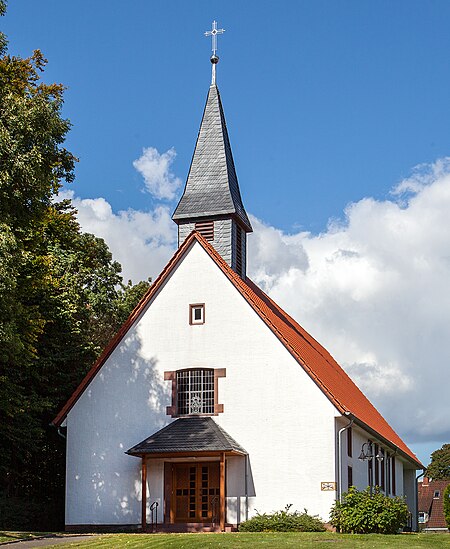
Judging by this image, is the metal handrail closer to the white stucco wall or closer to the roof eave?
the white stucco wall

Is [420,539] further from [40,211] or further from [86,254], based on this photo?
[86,254]

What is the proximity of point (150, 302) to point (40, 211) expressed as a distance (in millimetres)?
6042

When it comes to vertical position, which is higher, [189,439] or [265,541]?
[189,439]

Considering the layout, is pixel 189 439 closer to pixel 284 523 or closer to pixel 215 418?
pixel 215 418

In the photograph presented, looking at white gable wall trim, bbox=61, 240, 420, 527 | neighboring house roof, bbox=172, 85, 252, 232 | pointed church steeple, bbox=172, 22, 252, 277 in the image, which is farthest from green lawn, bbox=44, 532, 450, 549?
neighboring house roof, bbox=172, 85, 252, 232

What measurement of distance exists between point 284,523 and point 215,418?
412 centimetres

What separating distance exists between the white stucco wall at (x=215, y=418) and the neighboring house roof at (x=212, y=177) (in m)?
3.07

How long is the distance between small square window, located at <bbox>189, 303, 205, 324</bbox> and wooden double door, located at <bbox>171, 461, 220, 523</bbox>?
4.57 meters

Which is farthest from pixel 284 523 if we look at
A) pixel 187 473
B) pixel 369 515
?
pixel 187 473

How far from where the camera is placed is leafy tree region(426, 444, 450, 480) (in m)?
96.8

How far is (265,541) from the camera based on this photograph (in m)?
22.0

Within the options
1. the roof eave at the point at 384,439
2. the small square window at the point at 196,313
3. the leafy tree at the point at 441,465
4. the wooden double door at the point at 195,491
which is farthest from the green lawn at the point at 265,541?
the leafy tree at the point at 441,465

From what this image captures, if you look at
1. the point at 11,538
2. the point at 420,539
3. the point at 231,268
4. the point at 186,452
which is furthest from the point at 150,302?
the point at 420,539

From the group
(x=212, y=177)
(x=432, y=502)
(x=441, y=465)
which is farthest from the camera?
(x=441, y=465)
